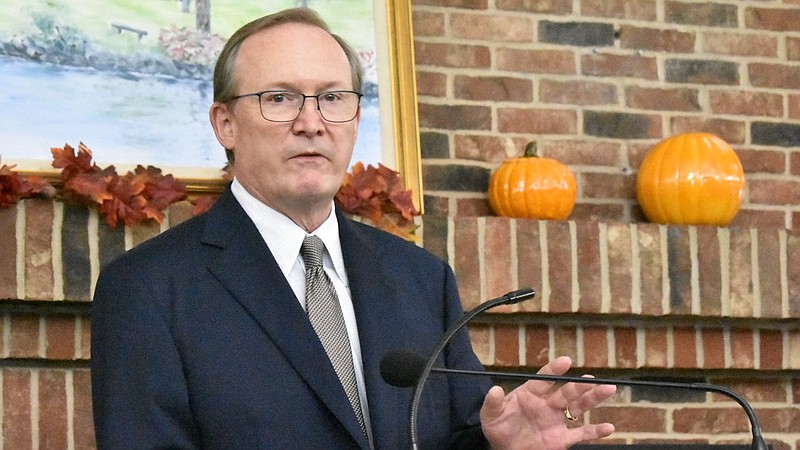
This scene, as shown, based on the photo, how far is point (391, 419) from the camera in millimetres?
1939

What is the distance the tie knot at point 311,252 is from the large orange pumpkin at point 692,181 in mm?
1516

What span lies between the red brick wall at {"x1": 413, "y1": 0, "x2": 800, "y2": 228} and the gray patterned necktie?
1278 millimetres

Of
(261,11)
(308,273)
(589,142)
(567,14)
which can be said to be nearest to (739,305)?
(589,142)

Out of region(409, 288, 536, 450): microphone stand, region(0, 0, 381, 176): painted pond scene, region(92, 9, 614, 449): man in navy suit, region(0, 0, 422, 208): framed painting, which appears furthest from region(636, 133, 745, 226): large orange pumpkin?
region(409, 288, 536, 450): microphone stand

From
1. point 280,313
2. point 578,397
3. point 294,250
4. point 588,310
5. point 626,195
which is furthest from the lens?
point 626,195

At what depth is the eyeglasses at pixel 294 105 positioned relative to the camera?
203 cm

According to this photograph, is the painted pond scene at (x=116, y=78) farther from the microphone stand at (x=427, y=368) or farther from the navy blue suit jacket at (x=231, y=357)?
the microphone stand at (x=427, y=368)

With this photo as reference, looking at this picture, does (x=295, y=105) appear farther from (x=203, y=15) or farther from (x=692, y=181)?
(x=692, y=181)

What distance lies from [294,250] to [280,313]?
14cm

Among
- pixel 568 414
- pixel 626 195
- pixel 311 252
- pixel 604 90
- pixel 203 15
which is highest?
pixel 203 15

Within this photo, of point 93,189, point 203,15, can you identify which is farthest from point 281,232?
point 203,15

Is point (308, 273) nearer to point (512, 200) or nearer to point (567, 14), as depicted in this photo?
point (512, 200)

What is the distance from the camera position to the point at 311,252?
81.0 inches

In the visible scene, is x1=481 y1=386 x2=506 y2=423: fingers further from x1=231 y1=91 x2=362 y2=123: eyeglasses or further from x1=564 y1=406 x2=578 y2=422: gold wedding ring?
x1=231 y1=91 x2=362 y2=123: eyeglasses
